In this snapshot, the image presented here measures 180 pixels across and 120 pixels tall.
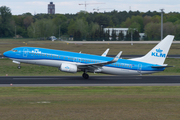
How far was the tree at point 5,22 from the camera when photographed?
16388cm

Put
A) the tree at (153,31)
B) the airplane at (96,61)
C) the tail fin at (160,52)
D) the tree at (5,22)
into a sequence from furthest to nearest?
the tree at (5,22) < the tree at (153,31) < the tail fin at (160,52) < the airplane at (96,61)

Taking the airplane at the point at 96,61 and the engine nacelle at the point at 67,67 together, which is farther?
the airplane at the point at 96,61

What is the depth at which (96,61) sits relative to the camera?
35.8m

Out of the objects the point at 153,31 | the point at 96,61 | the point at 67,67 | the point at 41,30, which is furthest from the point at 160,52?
the point at 41,30
